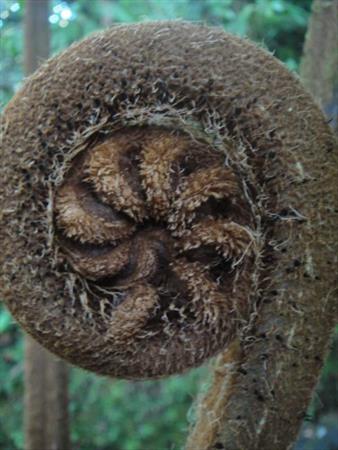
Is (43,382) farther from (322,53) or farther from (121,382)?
(121,382)

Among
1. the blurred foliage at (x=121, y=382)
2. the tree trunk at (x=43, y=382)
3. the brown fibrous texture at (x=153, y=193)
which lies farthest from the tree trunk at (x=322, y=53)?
the blurred foliage at (x=121, y=382)

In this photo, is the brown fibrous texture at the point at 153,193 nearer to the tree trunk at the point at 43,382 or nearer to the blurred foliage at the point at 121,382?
the tree trunk at the point at 43,382

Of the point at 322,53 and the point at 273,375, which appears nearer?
the point at 273,375

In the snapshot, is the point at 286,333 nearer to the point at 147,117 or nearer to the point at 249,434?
the point at 249,434

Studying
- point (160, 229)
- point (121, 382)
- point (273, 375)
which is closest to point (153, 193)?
point (160, 229)

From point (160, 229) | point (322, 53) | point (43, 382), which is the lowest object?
point (43, 382)

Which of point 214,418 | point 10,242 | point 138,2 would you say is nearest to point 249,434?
point 214,418
